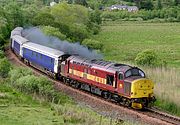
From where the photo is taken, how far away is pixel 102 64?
3281cm

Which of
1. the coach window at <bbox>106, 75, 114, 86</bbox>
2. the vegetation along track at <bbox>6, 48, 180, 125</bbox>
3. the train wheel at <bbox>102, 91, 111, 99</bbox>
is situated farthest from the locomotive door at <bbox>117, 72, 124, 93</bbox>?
the train wheel at <bbox>102, 91, 111, 99</bbox>

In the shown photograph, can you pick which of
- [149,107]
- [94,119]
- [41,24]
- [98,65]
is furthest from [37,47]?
[41,24]

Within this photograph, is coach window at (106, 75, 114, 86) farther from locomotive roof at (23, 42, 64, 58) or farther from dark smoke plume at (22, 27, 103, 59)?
locomotive roof at (23, 42, 64, 58)

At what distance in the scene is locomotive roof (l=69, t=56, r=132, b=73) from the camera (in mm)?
30281

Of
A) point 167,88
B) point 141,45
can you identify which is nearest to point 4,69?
point 167,88

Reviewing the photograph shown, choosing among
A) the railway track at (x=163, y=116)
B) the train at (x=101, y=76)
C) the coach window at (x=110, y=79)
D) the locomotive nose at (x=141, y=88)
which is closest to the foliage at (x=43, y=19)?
the train at (x=101, y=76)

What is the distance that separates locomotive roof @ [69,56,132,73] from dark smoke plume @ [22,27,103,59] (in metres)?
3.93

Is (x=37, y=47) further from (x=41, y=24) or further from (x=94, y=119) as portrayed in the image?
(x=41, y=24)

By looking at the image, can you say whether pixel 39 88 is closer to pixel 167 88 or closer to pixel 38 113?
pixel 38 113

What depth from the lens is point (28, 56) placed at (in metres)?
49.4

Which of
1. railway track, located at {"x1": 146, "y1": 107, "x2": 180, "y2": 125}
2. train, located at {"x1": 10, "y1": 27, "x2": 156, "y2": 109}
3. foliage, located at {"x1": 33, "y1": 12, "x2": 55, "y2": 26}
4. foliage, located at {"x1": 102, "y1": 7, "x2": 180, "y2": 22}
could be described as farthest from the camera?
foliage, located at {"x1": 102, "y1": 7, "x2": 180, "y2": 22}

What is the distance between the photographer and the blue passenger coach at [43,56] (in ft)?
133

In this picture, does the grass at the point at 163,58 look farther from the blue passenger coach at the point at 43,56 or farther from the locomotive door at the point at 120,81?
the blue passenger coach at the point at 43,56

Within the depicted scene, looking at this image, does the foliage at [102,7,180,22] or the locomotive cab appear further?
the foliage at [102,7,180,22]
